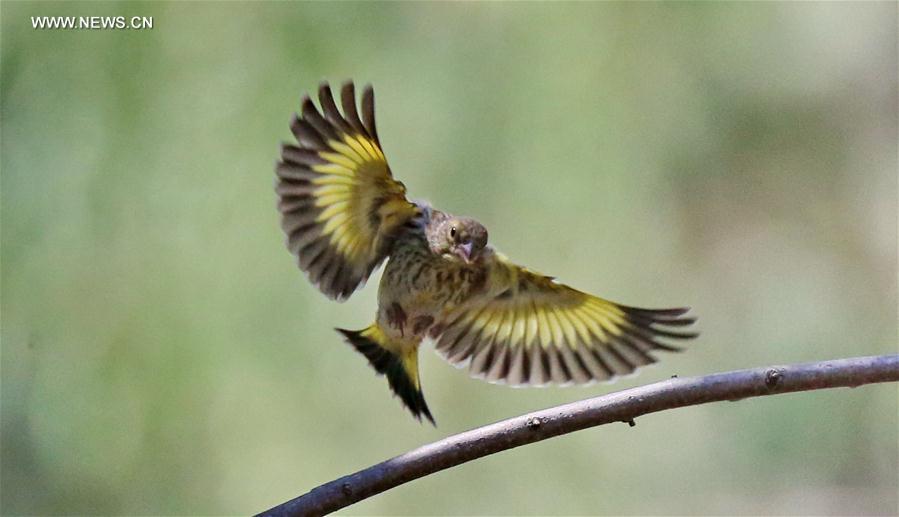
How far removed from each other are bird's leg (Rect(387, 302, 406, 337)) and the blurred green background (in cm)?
100

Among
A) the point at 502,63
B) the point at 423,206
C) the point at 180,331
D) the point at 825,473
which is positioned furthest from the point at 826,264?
the point at 180,331

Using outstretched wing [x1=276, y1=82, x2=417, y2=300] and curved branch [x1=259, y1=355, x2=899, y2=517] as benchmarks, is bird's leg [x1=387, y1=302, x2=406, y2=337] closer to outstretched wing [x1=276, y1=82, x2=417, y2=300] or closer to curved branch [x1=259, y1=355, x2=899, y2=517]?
outstretched wing [x1=276, y1=82, x2=417, y2=300]

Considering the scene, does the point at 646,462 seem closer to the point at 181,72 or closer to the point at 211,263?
the point at 211,263

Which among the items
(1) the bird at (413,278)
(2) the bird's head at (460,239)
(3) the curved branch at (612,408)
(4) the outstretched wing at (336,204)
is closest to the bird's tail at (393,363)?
(1) the bird at (413,278)

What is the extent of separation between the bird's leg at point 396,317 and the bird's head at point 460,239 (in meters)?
0.20

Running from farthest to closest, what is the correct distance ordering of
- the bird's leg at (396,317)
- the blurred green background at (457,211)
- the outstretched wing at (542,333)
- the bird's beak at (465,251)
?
the blurred green background at (457,211) → the outstretched wing at (542,333) → the bird's leg at (396,317) → the bird's beak at (465,251)

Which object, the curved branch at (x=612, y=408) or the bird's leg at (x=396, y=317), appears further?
the bird's leg at (x=396, y=317)

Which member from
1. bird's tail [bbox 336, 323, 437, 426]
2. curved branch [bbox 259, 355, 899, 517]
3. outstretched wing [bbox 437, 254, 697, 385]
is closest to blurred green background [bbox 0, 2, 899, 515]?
outstretched wing [bbox 437, 254, 697, 385]

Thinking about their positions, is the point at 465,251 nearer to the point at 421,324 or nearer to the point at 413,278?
the point at 413,278

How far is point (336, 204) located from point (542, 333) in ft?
2.55

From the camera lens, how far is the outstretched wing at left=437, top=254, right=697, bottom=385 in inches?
124

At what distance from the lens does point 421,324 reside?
3.08 m

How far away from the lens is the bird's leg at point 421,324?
10.1ft

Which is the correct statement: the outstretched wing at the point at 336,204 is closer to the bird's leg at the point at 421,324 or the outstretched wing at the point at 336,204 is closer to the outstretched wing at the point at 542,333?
the bird's leg at the point at 421,324
